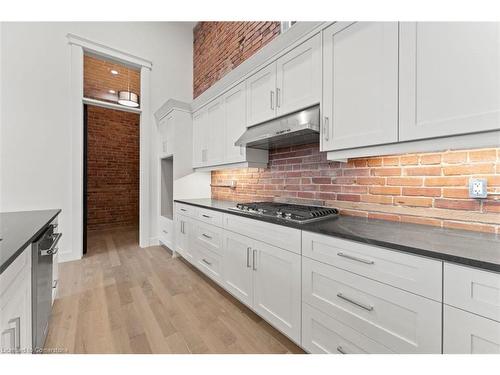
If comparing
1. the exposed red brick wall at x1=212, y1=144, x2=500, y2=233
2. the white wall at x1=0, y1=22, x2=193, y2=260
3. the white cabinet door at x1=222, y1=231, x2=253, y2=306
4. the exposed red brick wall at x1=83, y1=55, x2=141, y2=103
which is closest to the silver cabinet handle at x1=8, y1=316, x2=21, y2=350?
the white cabinet door at x1=222, y1=231, x2=253, y2=306

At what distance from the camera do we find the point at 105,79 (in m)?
4.07

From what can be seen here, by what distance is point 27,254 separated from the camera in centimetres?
116

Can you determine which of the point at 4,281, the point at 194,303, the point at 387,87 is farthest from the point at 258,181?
the point at 4,281

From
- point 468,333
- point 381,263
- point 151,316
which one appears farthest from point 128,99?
point 468,333

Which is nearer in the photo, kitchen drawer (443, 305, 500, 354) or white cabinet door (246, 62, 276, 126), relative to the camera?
kitchen drawer (443, 305, 500, 354)

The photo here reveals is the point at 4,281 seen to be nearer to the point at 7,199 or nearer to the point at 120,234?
the point at 7,199

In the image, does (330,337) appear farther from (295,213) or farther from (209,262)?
(209,262)

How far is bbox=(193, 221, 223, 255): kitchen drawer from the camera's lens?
2.22 meters

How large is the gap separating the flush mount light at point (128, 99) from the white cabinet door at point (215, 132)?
1.69 m

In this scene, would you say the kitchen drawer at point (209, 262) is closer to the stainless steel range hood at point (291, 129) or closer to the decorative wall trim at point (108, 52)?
the stainless steel range hood at point (291, 129)

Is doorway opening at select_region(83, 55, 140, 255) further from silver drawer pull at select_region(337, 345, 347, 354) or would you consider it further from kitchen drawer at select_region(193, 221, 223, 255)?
silver drawer pull at select_region(337, 345, 347, 354)

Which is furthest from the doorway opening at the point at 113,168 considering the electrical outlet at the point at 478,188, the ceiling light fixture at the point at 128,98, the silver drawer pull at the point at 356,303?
the electrical outlet at the point at 478,188

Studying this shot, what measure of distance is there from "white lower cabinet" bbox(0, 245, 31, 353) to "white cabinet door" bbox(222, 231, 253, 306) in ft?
4.36

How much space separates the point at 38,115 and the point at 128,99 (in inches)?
49.2
